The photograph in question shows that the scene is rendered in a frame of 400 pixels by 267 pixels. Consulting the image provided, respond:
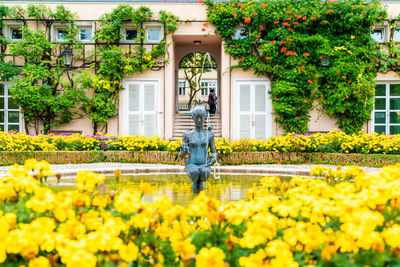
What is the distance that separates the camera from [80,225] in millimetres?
1692

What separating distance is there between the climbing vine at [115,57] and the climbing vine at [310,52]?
2279mm

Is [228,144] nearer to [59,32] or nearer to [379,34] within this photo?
[379,34]

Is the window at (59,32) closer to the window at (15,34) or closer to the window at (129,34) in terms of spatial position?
the window at (15,34)

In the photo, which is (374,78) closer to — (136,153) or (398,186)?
(136,153)

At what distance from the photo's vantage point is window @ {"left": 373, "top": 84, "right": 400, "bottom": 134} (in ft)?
46.2

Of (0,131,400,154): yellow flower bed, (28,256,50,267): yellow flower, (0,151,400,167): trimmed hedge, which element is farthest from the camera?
(0,131,400,154): yellow flower bed

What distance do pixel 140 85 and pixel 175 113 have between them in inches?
82.2

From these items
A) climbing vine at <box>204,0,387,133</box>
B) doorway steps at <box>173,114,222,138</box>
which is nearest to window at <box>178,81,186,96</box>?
doorway steps at <box>173,114,222,138</box>

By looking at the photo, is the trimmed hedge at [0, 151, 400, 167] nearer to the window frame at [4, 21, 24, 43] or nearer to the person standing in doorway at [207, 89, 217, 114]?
the window frame at [4, 21, 24, 43]

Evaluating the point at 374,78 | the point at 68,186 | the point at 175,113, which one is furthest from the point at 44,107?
the point at 374,78

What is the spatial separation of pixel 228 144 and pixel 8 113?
28.2ft

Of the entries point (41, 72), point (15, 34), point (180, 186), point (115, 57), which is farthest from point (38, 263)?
point (15, 34)

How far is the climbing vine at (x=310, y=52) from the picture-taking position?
1324 centimetres

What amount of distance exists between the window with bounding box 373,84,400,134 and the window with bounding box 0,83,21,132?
42.8ft
